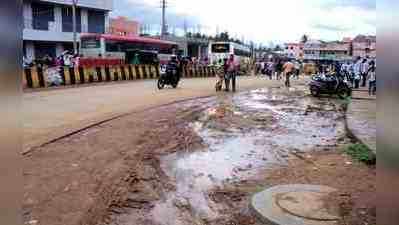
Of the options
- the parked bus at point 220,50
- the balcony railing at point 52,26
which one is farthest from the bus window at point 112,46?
the parked bus at point 220,50

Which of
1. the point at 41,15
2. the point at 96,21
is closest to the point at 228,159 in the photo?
the point at 41,15

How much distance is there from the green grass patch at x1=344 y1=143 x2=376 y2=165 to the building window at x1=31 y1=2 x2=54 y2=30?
33.2 metres

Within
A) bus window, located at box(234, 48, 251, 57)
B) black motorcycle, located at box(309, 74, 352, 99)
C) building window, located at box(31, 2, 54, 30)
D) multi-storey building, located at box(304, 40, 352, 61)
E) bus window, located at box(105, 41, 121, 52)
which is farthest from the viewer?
bus window, located at box(234, 48, 251, 57)

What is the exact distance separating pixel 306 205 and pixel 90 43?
91.1ft

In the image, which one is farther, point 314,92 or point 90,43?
point 90,43

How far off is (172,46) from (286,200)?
111ft

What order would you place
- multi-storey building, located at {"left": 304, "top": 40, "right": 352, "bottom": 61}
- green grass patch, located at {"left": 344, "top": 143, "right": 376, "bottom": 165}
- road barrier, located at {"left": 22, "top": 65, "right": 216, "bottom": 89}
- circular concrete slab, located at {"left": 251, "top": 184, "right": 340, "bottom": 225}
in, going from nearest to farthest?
circular concrete slab, located at {"left": 251, "top": 184, "right": 340, "bottom": 225} → green grass patch, located at {"left": 344, "top": 143, "right": 376, "bottom": 165} → road barrier, located at {"left": 22, "top": 65, "right": 216, "bottom": 89} → multi-storey building, located at {"left": 304, "top": 40, "right": 352, "bottom": 61}

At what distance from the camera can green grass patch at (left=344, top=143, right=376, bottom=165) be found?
6.74m

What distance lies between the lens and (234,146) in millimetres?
8227

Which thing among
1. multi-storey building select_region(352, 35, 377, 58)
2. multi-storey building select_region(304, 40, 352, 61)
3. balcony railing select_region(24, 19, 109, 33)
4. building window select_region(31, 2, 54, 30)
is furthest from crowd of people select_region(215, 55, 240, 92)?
building window select_region(31, 2, 54, 30)

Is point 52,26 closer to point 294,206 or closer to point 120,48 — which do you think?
point 120,48

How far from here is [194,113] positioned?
12.6m

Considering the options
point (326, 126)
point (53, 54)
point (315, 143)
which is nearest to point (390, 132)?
point (315, 143)

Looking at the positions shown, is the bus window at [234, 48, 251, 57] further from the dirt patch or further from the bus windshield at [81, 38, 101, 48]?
the dirt patch
